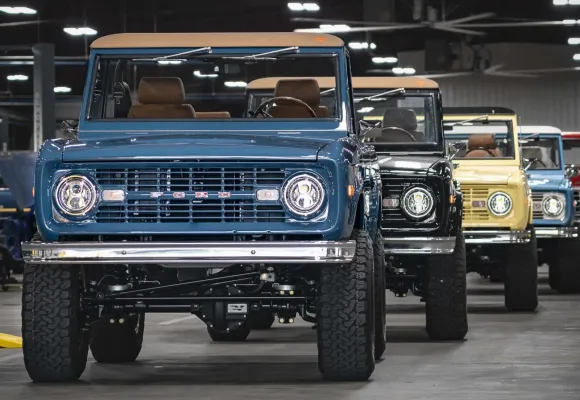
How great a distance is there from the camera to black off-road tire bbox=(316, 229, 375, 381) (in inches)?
372

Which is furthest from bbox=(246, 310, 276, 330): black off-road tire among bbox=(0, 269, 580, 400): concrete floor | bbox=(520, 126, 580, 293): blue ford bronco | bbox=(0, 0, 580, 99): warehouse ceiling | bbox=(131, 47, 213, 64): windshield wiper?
bbox=(0, 0, 580, 99): warehouse ceiling

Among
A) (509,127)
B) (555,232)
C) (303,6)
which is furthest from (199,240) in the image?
(303,6)

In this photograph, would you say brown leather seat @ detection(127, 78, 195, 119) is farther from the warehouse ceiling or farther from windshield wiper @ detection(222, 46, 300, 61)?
the warehouse ceiling

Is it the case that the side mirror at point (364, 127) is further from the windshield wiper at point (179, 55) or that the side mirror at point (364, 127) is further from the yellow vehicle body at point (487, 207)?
the yellow vehicle body at point (487, 207)

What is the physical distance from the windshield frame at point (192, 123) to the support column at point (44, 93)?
2209cm

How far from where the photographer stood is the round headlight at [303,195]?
368 inches

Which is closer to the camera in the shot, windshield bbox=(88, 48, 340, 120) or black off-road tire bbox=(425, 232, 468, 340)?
windshield bbox=(88, 48, 340, 120)

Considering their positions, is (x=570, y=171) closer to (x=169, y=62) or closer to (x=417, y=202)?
(x=417, y=202)

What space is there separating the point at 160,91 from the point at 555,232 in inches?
426

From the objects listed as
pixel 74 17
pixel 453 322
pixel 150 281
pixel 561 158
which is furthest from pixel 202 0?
pixel 150 281

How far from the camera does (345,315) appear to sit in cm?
945

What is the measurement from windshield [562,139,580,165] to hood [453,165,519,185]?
28.1 feet

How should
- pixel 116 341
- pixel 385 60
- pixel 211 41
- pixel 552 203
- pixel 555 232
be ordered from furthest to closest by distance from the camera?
pixel 385 60 < pixel 552 203 < pixel 555 232 < pixel 116 341 < pixel 211 41

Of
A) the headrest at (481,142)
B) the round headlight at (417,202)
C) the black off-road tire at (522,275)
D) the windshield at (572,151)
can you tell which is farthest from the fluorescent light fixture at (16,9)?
the round headlight at (417,202)
